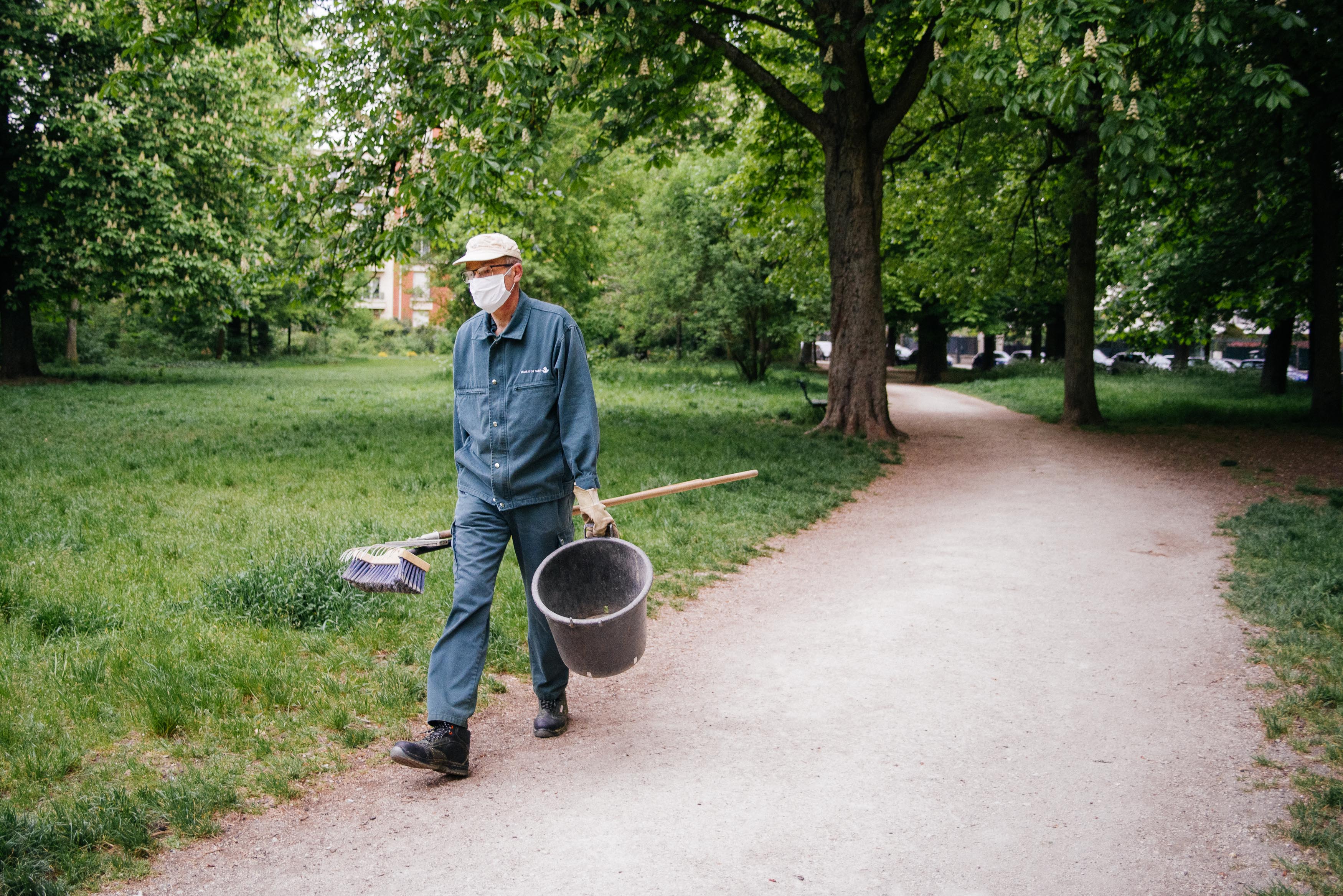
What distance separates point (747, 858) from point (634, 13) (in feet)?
33.5

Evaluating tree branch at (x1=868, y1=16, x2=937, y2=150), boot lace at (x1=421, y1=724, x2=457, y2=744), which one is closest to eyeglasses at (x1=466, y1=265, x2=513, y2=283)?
boot lace at (x1=421, y1=724, x2=457, y2=744)

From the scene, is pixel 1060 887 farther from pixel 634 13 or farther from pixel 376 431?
pixel 376 431

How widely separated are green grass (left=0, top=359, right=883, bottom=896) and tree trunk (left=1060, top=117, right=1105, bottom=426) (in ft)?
20.2

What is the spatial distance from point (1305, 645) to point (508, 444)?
4.72m

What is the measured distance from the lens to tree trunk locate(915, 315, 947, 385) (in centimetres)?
3479

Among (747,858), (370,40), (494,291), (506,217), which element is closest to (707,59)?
(506,217)

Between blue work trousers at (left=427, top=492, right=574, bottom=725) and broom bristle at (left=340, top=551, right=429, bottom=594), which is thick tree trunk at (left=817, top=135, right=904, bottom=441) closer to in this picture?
blue work trousers at (left=427, top=492, right=574, bottom=725)

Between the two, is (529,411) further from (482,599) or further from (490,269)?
(482,599)

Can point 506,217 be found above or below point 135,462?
above

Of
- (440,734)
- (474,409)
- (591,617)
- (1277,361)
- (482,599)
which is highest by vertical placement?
(1277,361)

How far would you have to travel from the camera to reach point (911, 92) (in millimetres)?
14219

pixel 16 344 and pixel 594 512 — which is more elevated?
pixel 16 344

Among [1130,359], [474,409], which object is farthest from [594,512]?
[1130,359]

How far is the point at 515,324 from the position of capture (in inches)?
164
